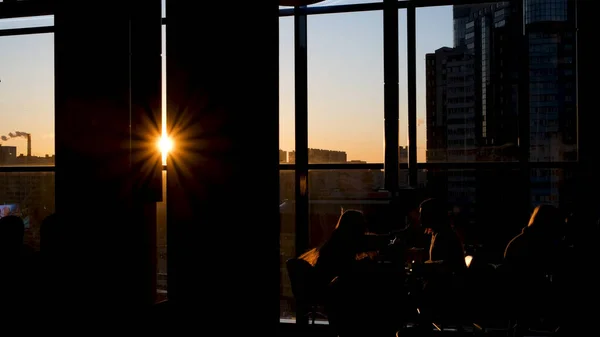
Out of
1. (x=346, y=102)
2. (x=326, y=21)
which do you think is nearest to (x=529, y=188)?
(x=346, y=102)

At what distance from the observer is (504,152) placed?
579 cm

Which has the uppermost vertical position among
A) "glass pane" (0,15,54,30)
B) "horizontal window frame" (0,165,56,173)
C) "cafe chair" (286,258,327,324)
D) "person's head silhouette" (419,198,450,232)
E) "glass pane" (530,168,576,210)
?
"glass pane" (0,15,54,30)

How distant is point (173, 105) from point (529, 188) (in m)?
3.90

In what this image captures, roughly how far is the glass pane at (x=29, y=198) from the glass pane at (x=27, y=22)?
6.35 feet

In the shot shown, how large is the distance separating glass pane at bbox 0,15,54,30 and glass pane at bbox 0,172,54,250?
1936 mm

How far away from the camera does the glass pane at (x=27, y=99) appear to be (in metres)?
Answer: 6.94

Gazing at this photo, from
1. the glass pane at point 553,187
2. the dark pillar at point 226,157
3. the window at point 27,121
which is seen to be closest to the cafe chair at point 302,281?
the dark pillar at point 226,157

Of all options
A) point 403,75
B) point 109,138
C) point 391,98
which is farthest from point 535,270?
point 109,138

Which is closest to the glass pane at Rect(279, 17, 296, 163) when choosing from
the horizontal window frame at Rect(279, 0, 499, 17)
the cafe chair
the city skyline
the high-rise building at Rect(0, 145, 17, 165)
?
the city skyline

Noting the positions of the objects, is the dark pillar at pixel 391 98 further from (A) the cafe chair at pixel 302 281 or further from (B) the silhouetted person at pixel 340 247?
(A) the cafe chair at pixel 302 281

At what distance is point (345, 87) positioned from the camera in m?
6.31

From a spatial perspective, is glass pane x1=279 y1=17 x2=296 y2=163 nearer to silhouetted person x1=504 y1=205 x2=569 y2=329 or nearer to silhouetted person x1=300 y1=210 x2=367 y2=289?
silhouetted person x1=300 y1=210 x2=367 y2=289

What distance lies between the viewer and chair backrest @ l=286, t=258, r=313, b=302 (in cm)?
485

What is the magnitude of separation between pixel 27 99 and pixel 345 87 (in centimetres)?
408
